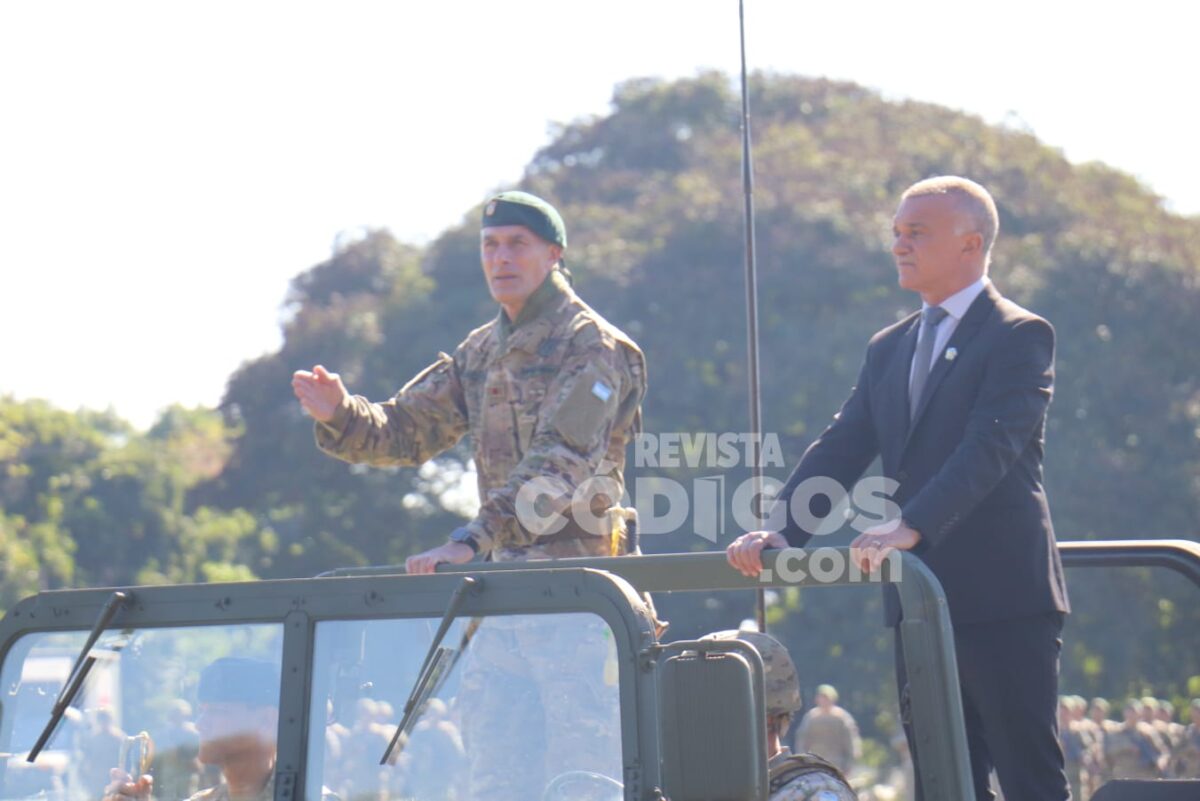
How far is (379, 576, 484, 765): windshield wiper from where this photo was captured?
2.96 meters

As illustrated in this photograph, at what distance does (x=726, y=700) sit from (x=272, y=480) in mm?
19813

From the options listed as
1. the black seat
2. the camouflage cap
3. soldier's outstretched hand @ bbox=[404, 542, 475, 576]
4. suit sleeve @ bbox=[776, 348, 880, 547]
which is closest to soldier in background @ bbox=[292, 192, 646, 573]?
soldier's outstretched hand @ bbox=[404, 542, 475, 576]

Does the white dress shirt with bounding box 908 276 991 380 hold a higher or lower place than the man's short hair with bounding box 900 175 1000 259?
lower

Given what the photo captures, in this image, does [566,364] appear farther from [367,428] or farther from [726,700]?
[726,700]

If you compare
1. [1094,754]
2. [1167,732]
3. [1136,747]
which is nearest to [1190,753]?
[1136,747]

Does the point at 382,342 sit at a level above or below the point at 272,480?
above

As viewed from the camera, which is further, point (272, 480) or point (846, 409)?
point (272, 480)

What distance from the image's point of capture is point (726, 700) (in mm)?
2623

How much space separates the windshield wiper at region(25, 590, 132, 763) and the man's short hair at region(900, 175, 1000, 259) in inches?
71.7

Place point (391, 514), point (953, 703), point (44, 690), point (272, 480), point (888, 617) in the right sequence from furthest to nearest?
point (272, 480) < point (391, 514) < point (888, 617) < point (44, 690) < point (953, 703)

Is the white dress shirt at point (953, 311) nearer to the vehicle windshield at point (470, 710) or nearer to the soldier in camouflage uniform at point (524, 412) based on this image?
the soldier in camouflage uniform at point (524, 412)

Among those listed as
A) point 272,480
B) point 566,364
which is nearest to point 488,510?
point 566,364

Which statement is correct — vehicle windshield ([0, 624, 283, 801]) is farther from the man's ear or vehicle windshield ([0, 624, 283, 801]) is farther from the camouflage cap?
the man's ear

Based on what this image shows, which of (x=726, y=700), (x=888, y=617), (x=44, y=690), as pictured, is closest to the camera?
(x=726, y=700)
